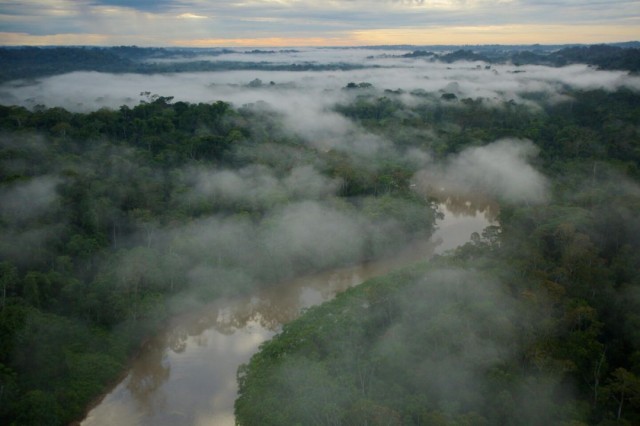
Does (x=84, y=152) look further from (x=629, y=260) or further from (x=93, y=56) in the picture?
(x=93, y=56)

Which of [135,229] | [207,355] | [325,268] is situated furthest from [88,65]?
[207,355]

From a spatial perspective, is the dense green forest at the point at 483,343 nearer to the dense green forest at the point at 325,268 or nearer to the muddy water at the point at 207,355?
the dense green forest at the point at 325,268

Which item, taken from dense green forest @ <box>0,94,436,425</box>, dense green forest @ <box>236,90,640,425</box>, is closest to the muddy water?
dense green forest @ <box>0,94,436,425</box>

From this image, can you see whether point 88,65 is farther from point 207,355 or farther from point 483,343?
point 483,343

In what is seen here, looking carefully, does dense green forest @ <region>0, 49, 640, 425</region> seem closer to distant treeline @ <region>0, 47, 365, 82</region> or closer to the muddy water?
the muddy water

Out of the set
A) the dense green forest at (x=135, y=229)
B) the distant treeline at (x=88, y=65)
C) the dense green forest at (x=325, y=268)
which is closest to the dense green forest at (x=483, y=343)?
the dense green forest at (x=325, y=268)
